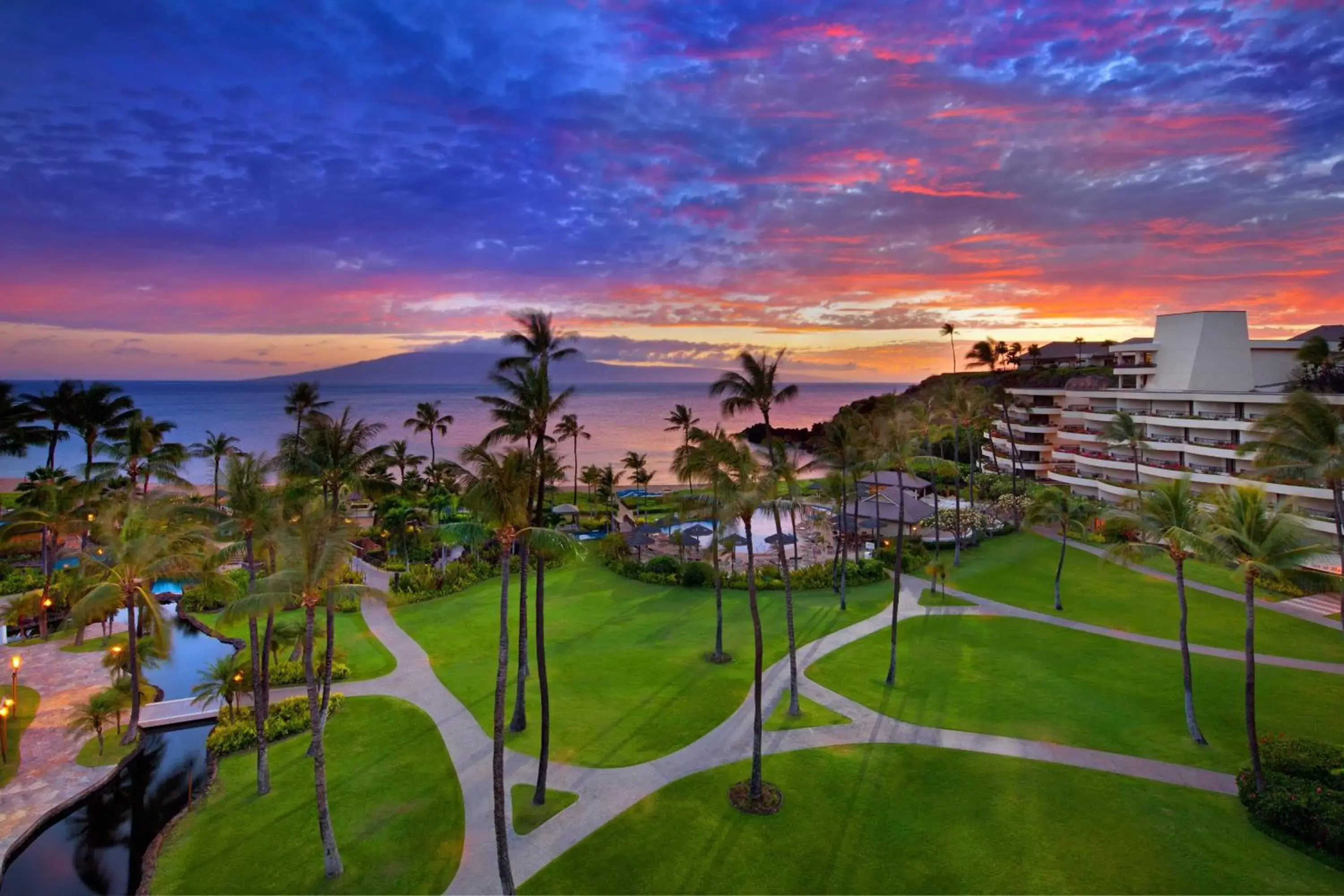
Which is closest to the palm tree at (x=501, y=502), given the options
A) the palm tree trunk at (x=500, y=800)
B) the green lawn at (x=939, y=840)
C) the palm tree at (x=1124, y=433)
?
the palm tree trunk at (x=500, y=800)

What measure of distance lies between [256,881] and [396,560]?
29.9 metres

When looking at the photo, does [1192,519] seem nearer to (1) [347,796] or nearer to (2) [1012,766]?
(2) [1012,766]

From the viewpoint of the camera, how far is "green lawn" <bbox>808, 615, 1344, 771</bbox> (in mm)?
20453

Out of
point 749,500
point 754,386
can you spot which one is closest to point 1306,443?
point 754,386

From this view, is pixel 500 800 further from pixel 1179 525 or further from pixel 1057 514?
pixel 1057 514

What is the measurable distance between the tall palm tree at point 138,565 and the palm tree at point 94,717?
626mm

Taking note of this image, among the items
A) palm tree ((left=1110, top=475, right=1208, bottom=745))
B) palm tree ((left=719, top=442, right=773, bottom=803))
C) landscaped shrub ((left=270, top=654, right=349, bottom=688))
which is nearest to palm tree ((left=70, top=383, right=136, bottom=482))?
landscaped shrub ((left=270, top=654, right=349, bottom=688))

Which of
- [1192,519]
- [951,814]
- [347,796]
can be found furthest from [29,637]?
[1192,519]

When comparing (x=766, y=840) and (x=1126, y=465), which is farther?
(x=1126, y=465)

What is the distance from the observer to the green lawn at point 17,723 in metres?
19.7

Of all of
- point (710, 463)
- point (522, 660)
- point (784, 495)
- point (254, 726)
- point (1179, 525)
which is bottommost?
point (254, 726)

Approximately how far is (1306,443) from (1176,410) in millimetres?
34916

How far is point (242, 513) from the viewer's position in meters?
18.9

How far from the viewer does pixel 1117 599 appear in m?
33.8
